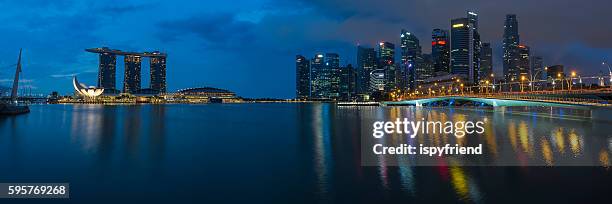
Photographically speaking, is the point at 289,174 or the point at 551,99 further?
the point at 551,99

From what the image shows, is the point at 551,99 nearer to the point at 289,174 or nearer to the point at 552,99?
the point at 552,99

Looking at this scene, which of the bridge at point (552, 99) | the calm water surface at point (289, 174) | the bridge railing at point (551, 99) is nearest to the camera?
the calm water surface at point (289, 174)

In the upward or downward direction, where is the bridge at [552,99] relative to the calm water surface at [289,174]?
upward

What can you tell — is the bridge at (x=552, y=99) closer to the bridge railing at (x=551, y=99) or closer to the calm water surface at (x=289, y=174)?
the bridge railing at (x=551, y=99)

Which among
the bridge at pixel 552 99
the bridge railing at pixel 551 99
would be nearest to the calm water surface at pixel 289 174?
the bridge railing at pixel 551 99

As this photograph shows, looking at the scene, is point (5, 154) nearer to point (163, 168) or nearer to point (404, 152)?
point (163, 168)

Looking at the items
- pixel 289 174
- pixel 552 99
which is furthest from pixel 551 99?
pixel 289 174

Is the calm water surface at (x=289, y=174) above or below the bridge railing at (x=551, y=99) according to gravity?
below

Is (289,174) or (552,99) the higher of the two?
(552,99)

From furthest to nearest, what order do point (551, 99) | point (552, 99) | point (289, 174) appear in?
point (551, 99) < point (552, 99) < point (289, 174)

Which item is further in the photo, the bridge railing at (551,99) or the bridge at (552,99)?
the bridge at (552,99)

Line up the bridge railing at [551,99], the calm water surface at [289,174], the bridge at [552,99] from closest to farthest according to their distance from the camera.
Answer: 1. the calm water surface at [289,174]
2. the bridge railing at [551,99]
3. the bridge at [552,99]

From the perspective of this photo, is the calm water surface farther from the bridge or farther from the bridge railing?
the bridge

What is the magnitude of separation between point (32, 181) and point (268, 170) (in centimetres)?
1023
